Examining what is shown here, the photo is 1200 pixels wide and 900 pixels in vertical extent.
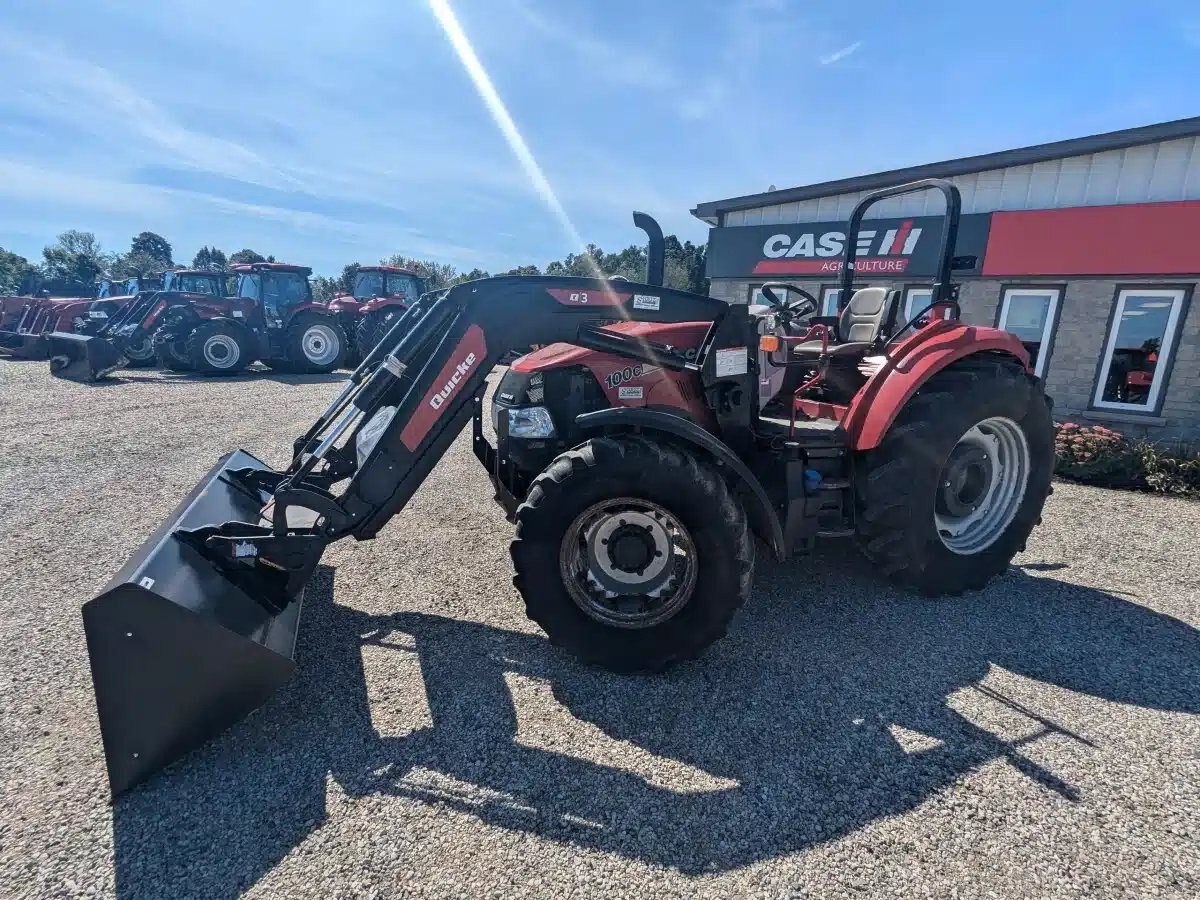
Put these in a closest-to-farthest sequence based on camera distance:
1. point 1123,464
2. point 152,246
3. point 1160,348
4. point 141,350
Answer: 1. point 1123,464
2. point 1160,348
3. point 141,350
4. point 152,246

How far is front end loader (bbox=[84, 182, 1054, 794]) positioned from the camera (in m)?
2.19

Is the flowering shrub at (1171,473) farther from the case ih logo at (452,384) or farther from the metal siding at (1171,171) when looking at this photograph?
the case ih logo at (452,384)

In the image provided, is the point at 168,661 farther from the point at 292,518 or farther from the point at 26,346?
the point at 26,346

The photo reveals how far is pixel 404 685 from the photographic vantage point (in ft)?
8.94

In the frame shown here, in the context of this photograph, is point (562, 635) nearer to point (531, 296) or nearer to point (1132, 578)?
point (531, 296)

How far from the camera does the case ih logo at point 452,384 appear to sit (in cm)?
278

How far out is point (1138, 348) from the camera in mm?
7395

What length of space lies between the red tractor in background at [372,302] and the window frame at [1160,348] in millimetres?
13967

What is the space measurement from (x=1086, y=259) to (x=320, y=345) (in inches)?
599

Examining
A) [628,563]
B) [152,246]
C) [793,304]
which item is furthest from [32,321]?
[152,246]

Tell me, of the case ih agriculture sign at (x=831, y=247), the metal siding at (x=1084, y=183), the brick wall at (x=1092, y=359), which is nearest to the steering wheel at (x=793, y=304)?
the case ih agriculture sign at (x=831, y=247)

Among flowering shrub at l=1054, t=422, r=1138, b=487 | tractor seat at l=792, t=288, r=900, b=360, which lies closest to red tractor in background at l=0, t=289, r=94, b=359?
tractor seat at l=792, t=288, r=900, b=360

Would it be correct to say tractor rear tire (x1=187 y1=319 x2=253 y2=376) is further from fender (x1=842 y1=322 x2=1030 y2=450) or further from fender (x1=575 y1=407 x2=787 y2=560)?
fender (x1=842 y1=322 x2=1030 y2=450)

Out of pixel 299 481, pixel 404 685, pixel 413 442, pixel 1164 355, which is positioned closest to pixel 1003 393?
pixel 413 442
